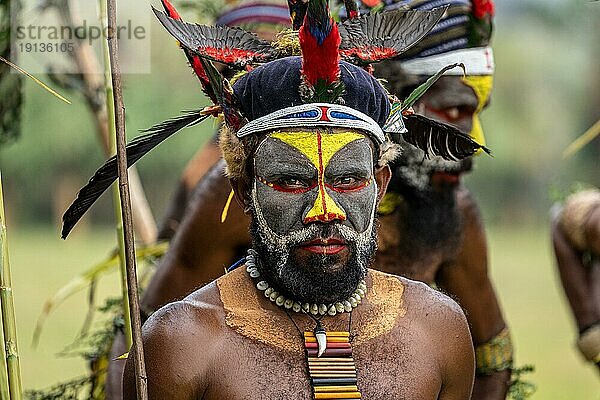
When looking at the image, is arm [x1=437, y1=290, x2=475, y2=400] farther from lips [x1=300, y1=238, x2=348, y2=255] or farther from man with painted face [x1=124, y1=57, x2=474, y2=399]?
lips [x1=300, y1=238, x2=348, y2=255]

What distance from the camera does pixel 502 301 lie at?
60.8ft

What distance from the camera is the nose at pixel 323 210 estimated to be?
3322 millimetres

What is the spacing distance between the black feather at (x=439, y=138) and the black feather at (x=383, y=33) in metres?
0.22

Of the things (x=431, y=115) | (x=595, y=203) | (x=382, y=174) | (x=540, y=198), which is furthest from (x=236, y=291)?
(x=540, y=198)

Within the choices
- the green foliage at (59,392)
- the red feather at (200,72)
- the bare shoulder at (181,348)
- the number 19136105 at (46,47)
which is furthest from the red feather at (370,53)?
the number 19136105 at (46,47)

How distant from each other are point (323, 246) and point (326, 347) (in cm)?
26

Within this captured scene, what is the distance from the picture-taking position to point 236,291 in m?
3.52

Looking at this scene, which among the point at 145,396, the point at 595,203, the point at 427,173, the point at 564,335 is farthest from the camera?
the point at 564,335

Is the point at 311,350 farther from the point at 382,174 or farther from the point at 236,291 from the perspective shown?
the point at 382,174

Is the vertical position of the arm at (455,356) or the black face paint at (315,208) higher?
the black face paint at (315,208)

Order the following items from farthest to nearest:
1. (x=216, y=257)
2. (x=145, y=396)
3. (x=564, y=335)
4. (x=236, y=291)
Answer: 1. (x=564, y=335)
2. (x=216, y=257)
3. (x=236, y=291)
4. (x=145, y=396)

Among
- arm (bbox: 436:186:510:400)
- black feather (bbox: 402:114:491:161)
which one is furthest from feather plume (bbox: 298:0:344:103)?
arm (bbox: 436:186:510:400)

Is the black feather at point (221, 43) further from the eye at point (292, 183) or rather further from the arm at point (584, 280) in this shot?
the arm at point (584, 280)

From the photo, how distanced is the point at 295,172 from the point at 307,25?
0.36m
